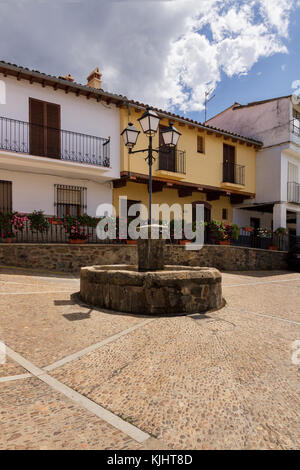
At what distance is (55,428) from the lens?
1.81 meters

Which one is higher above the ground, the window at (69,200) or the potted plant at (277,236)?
the window at (69,200)

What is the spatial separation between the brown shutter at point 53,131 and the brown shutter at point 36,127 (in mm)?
217

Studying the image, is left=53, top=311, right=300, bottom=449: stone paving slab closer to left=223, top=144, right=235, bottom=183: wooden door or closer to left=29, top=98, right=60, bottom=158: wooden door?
left=29, top=98, right=60, bottom=158: wooden door

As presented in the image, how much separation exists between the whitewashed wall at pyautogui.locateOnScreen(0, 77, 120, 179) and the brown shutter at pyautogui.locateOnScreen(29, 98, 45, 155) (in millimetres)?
186

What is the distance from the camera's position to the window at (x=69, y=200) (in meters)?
11.3

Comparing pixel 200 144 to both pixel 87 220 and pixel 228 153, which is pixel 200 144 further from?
pixel 87 220

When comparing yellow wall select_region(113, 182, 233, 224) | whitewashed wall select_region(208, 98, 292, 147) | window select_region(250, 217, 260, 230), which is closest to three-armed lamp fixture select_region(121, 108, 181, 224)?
yellow wall select_region(113, 182, 233, 224)

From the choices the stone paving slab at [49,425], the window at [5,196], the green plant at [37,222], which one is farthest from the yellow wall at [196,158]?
the stone paving slab at [49,425]

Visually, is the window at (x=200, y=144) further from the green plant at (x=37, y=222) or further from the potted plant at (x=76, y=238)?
the green plant at (x=37, y=222)

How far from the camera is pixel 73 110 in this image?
36.3 feet

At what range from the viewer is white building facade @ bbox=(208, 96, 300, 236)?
50.8 ft

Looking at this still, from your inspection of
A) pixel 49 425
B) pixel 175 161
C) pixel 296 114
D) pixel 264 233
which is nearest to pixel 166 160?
pixel 175 161
